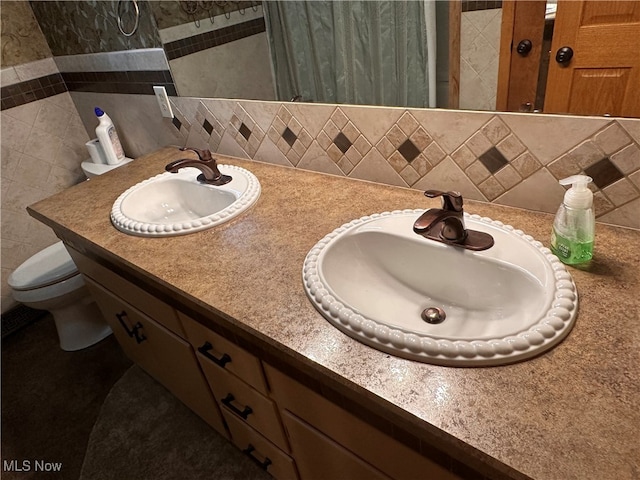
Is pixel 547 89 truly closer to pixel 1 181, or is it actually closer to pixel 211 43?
pixel 211 43

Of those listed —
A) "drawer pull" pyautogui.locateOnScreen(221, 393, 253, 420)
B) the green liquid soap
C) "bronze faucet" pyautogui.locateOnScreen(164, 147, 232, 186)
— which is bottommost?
"drawer pull" pyautogui.locateOnScreen(221, 393, 253, 420)

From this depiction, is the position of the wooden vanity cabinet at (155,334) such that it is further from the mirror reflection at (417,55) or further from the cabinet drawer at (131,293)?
the mirror reflection at (417,55)

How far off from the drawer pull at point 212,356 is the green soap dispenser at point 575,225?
2.40 feet

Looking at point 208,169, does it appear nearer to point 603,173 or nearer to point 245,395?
point 245,395

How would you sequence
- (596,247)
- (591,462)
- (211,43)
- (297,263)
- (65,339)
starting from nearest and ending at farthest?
(591,462) < (596,247) < (297,263) < (211,43) < (65,339)

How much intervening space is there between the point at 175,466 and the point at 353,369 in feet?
3.80

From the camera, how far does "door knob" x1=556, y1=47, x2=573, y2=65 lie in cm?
71

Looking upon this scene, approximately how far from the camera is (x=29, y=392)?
6.00 ft

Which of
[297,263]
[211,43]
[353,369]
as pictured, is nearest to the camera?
[353,369]

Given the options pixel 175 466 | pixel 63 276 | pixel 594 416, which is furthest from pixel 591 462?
pixel 63 276

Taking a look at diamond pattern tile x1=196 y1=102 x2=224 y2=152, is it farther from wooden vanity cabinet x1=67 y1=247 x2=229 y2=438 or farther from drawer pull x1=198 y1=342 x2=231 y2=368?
drawer pull x1=198 y1=342 x2=231 y2=368

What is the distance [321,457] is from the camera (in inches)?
34.9

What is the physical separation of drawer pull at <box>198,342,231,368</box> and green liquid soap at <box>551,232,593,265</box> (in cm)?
73

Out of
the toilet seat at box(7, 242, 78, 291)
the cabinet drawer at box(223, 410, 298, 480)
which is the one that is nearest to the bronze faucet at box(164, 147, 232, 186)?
the cabinet drawer at box(223, 410, 298, 480)
